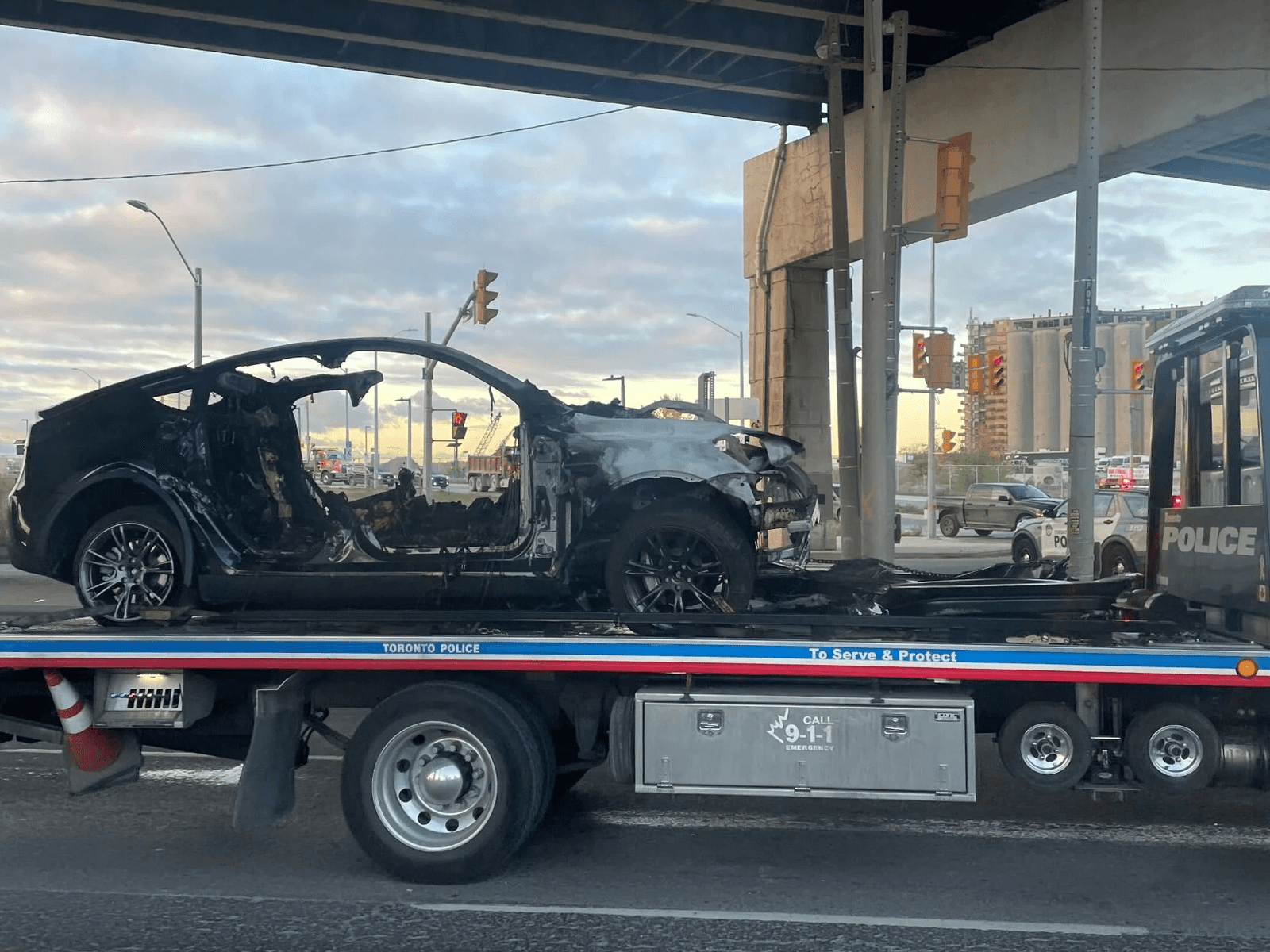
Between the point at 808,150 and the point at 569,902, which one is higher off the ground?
the point at 808,150

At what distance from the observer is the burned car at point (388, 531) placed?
6.48m

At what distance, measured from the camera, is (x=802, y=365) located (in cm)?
2325

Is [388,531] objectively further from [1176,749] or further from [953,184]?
[953,184]

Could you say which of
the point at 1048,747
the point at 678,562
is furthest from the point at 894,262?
the point at 1048,747

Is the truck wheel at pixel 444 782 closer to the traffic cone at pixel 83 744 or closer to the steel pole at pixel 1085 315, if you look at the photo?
the traffic cone at pixel 83 744

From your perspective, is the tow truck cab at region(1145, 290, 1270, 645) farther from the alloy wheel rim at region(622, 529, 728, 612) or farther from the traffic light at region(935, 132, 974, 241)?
the traffic light at region(935, 132, 974, 241)

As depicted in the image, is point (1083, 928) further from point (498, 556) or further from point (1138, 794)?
point (498, 556)

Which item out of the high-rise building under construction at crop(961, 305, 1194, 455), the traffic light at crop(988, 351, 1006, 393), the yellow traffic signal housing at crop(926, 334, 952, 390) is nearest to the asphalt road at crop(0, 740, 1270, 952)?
the yellow traffic signal housing at crop(926, 334, 952, 390)

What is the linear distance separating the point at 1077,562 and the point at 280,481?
7.67 meters

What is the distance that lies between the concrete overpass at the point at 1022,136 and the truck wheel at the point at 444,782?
989cm

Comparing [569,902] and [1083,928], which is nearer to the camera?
[1083,928]

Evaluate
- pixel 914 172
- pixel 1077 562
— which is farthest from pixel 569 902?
pixel 914 172

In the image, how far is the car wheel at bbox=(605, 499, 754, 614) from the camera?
6.43m

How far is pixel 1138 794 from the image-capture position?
21.8 feet
